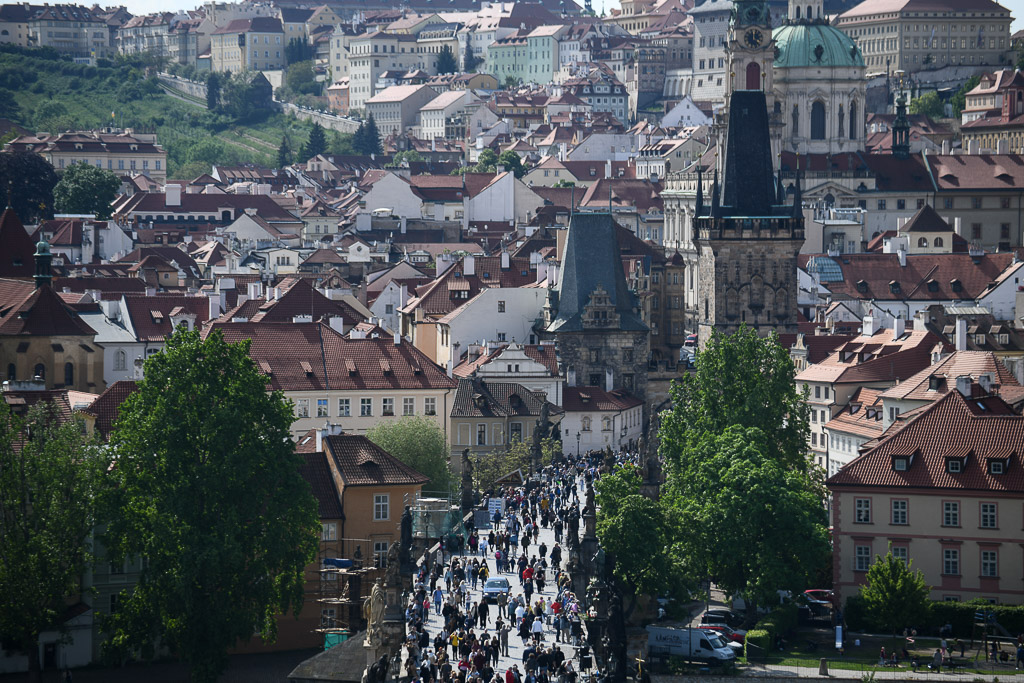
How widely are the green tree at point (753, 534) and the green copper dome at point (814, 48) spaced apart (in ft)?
392

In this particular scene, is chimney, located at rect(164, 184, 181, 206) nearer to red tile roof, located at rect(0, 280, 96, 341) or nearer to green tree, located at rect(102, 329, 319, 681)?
red tile roof, located at rect(0, 280, 96, 341)

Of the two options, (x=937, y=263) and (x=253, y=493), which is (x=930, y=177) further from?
(x=253, y=493)

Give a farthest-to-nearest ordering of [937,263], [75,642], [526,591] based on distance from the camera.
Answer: [937,263] → [75,642] → [526,591]

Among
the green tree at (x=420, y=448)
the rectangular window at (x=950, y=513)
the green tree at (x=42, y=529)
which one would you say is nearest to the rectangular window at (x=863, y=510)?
the rectangular window at (x=950, y=513)

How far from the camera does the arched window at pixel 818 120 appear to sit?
191 metres

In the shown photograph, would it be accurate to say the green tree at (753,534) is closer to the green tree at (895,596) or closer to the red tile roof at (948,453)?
the red tile roof at (948,453)

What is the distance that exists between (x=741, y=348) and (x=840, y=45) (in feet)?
346

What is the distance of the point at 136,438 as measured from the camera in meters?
69.4

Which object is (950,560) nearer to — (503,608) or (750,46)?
(503,608)

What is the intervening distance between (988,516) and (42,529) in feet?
93.9

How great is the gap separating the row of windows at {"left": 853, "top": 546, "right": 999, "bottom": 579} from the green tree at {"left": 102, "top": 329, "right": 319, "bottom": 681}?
56.1 feet

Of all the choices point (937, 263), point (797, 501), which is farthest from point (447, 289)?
point (797, 501)

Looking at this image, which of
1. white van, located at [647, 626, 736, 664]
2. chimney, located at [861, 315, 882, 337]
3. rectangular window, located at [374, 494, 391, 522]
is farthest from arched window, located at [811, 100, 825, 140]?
white van, located at [647, 626, 736, 664]

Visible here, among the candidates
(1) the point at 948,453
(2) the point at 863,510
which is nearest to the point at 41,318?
(2) the point at 863,510
